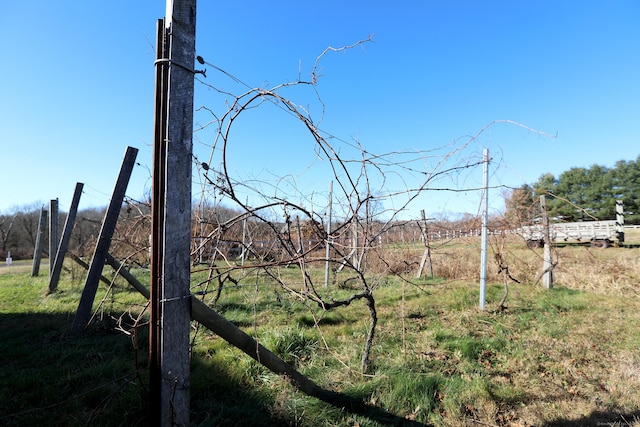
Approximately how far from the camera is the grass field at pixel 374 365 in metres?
2.38

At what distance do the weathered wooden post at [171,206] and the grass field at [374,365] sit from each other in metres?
0.25

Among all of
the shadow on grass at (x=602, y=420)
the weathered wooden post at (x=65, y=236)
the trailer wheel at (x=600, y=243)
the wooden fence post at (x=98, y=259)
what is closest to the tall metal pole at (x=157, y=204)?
the shadow on grass at (x=602, y=420)

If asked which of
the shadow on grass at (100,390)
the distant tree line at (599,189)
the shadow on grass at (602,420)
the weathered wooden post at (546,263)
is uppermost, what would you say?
the distant tree line at (599,189)

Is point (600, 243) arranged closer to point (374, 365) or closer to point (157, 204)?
point (374, 365)

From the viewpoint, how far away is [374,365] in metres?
3.14

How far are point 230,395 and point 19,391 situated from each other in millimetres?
1765

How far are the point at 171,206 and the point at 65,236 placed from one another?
546 centimetres

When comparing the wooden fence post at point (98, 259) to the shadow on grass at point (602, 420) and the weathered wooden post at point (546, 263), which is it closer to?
the shadow on grass at point (602, 420)

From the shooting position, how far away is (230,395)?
262 cm

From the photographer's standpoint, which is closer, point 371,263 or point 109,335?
point 109,335

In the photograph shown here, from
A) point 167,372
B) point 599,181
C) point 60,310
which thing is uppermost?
point 599,181

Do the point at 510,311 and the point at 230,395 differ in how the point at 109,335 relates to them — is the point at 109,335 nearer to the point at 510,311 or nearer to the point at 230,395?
the point at 230,395

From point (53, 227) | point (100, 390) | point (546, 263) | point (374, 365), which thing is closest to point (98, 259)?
point (100, 390)

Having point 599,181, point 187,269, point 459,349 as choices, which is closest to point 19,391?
point 187,269
